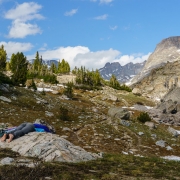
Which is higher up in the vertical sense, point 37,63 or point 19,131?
point 37,63

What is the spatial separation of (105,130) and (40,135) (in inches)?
700

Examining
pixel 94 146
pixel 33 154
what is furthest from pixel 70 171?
pixel 94 146

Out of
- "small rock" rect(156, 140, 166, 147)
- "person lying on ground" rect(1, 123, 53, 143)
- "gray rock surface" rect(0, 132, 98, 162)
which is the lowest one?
"small rock" rect(156, 140, 166, 147)

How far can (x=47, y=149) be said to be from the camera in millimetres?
14469

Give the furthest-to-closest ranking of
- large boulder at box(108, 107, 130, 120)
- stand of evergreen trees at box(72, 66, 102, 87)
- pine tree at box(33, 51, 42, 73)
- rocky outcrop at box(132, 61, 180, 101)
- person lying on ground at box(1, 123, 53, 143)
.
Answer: rocky outcrop at box(132, 61, 180, 101) → pine tree at box(33, 51, 42, 73) → stand of evergreen trees at box(72, 66, 102, 87) → large boulder at box(108, 107, 130, 120) → person lying on ground at box(1, 123, 53, 143)

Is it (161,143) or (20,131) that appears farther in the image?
(161,143)

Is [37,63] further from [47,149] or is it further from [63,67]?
[47,149]

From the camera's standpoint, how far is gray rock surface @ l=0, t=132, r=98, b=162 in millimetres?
13938

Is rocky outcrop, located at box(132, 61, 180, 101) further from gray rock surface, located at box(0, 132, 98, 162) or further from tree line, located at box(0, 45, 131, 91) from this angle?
gray rock surface, located at box(0, 132, 98, 162)

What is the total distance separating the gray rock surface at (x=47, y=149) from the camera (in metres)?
13.9

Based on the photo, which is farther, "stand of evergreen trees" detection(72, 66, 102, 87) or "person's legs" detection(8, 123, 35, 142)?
"stand of evergreen trees" detection(72, 66, 102, 87)

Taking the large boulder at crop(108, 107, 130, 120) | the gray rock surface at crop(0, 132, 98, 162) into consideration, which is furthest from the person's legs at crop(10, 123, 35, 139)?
the large boulder at crop(108, 107, 130, 120)

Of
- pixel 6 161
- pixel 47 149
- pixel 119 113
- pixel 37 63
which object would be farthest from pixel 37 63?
pixel 6 161

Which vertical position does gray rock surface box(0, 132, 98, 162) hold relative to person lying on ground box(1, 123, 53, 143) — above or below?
below
